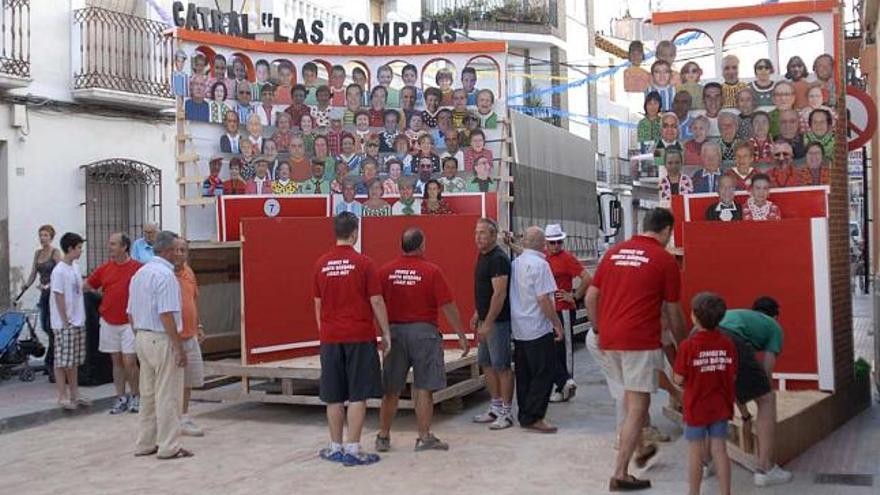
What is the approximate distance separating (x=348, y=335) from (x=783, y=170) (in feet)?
13.2

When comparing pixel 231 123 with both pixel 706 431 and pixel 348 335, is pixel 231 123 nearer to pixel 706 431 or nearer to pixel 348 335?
pixel 348 335

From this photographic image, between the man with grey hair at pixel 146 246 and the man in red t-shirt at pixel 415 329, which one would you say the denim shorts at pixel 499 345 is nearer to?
the man in red t-shirt at pixel 415 329

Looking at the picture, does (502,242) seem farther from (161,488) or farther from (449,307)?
(161,488)

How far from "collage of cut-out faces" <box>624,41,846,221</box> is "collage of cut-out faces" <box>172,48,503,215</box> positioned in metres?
3.39

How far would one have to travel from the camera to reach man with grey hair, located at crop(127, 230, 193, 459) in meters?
8.57

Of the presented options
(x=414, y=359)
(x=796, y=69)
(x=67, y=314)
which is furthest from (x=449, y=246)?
(x=67, y=314)

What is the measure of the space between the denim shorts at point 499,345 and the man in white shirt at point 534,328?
3.8 inches

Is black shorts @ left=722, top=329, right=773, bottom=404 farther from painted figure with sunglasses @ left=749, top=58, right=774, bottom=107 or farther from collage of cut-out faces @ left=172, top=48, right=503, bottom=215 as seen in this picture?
collage of cut-out faces @ left=172, top=48, right=503, bottom=215

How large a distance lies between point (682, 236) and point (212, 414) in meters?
5.11

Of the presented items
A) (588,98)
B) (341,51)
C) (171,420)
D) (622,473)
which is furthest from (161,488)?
(588,98)

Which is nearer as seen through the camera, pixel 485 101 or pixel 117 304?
pixel 117 304

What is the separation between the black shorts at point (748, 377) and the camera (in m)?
7.08

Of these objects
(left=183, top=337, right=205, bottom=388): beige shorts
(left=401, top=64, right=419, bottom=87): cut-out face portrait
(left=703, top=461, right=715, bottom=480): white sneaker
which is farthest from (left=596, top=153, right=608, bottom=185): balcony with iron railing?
(left=703, top=461, right=715, bottom=480): white sneaker

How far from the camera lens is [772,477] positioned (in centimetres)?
747
